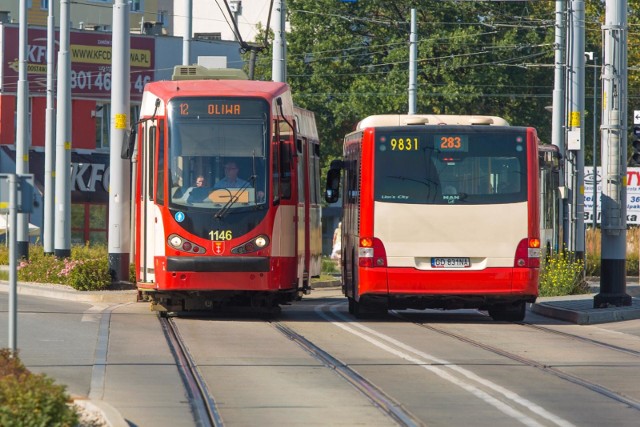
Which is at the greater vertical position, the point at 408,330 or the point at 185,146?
the point at 185,146

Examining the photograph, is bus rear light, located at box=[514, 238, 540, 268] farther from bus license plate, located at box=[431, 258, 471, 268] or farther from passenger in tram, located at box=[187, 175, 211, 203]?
passenger in tram, located at box=[187, 175, 211, 203]

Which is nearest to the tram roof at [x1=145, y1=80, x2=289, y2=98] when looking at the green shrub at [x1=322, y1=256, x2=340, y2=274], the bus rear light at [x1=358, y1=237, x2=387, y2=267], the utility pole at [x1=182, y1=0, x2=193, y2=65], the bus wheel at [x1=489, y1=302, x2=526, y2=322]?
the bus rear light at [x1=358, y1=237, x2=387, y2=267]

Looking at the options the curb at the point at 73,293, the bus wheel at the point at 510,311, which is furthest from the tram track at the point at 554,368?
the curb at the point at 73,293

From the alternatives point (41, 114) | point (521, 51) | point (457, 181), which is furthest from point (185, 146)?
point (521, 51)

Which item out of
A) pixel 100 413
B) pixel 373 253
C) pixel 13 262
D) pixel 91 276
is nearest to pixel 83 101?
pixel 91 276

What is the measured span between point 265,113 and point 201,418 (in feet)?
33.1

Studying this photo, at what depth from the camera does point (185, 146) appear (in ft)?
66.4

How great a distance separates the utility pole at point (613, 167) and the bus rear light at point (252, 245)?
625 cm

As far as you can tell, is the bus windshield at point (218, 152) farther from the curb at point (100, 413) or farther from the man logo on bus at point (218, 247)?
the curb at point (100, 413)

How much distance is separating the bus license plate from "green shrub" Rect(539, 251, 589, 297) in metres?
9.15

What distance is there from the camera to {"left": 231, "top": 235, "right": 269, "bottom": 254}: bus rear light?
66.2ft

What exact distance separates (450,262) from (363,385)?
7.50 m

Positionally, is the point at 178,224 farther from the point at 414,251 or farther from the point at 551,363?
the point at 551,363

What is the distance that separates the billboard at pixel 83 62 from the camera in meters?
53.5
